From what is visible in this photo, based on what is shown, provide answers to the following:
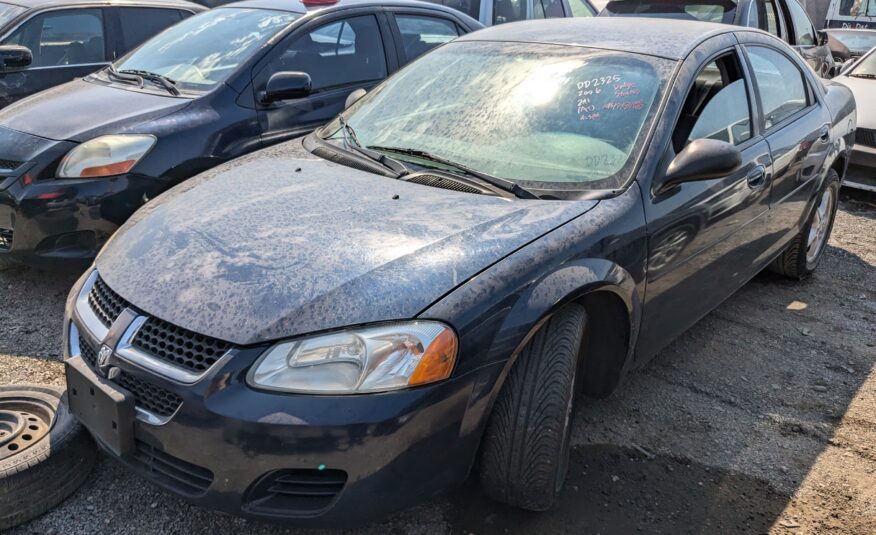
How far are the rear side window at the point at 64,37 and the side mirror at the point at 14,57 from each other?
205 mm

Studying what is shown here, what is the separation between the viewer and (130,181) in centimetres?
401

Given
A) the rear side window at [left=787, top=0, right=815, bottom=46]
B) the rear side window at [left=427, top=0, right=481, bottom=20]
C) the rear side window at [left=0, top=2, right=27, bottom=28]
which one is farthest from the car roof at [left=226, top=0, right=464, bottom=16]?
the rear side window at [left=787, top=0, right=815, bottom=46]

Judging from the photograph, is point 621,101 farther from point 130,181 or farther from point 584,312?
point 130,181

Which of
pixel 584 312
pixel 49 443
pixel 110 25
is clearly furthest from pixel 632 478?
pixel 110 25

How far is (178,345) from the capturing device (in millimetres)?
2201

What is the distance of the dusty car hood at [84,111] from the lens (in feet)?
13.5

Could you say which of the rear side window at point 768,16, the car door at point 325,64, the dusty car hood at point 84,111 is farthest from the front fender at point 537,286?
the rear side window at point 768,16

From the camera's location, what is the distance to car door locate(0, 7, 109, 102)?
5.88m

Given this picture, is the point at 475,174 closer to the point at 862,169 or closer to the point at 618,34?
the point at 618,34

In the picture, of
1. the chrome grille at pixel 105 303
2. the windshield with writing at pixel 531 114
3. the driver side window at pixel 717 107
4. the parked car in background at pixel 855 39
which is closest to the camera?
the chrome grille at pixel 105 303

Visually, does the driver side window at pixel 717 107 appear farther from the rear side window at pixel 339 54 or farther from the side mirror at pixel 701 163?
the rear side window at pixel 339 54

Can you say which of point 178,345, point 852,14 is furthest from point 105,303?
point 852,14

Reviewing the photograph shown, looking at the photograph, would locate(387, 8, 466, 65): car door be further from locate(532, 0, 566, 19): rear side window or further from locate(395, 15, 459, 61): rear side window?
locate(532, 0, 566, 19): rear side window

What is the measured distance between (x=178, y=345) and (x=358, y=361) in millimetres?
527
